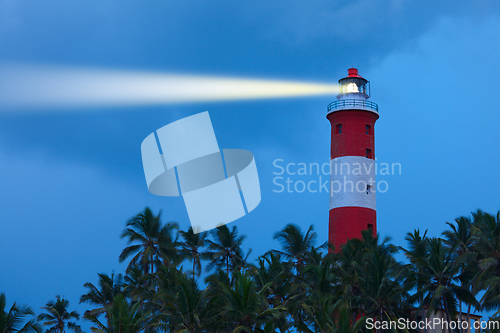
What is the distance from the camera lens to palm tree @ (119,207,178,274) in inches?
2131

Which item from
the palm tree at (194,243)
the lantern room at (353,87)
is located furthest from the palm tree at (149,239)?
the lantern room at (353,87)

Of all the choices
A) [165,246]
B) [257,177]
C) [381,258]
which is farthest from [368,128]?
[165,246]

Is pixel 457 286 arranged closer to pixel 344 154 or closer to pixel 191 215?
pixel 344 154

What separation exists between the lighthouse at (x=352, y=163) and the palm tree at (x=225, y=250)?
28.2 ft

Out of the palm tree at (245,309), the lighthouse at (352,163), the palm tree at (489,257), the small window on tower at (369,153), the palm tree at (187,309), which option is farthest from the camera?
the small window on tower at (369,153)

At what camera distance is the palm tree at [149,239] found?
178ft

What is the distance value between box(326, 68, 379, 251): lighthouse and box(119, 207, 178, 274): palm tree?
1274cm

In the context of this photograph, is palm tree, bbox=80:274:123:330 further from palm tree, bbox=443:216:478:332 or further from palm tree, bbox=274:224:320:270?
palm tree, bbox=443:216:478:332

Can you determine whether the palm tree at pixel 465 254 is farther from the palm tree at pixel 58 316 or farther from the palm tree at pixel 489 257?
the palm tree at pixel 58 316

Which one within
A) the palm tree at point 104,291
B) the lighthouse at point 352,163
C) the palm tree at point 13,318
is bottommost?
the palm tree at point 13,318

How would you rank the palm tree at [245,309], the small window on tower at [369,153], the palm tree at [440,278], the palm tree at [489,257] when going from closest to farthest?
1. the palm tree at [245,309]
2. the palm tree at [489,257]
3. the palm tree at [440,278]
4. the small window on tower at [369,153]

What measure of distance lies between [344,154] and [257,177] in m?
7.35

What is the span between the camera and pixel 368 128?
185 ft

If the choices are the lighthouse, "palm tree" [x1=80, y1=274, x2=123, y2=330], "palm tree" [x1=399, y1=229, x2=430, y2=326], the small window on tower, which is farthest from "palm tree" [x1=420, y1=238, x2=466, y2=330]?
"palm tree" [x1=80, y1=274, x2=123, y2=330]
